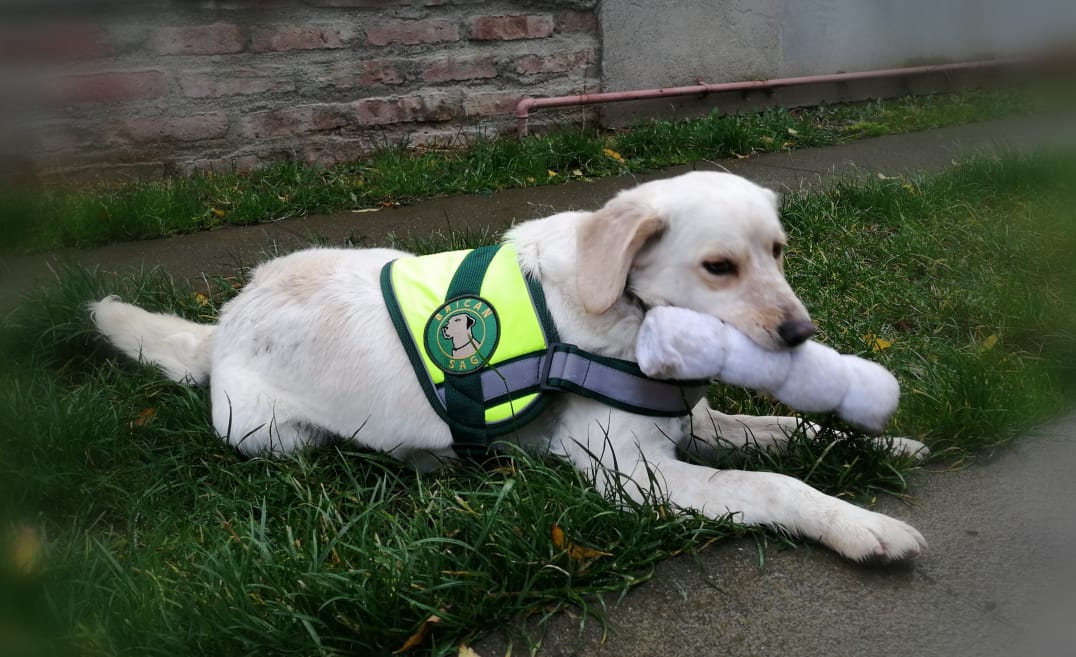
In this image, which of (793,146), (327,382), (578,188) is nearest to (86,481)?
(327,382)

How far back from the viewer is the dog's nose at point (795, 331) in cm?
236

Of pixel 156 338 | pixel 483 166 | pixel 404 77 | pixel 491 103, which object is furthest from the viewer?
pixel 491 103

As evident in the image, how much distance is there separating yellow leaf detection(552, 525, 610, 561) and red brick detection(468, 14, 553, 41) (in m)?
4.96

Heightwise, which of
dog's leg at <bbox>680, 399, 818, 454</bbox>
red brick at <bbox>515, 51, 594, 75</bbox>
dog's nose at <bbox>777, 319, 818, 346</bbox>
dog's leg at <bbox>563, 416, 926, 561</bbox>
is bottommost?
dog's leg at <bbox>680, 399, 818, 454</bbox>

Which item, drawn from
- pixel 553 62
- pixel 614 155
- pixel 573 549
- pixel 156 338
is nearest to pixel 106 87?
pixel 573 549

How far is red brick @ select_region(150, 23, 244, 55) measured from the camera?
674 millimetres

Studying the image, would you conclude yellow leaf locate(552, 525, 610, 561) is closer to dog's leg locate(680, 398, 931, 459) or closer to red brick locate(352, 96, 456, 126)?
dog's leg locate(680, 398, 931, 459)

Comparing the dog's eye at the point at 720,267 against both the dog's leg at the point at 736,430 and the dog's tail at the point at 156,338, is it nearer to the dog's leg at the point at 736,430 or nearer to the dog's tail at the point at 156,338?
the dog's leg at the point at 736,430

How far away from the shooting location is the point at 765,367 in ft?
7.79

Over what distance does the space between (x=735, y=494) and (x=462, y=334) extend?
98 centimetres

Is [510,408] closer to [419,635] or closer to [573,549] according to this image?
[573,549]

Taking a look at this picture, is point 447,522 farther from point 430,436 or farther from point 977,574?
point 977,574

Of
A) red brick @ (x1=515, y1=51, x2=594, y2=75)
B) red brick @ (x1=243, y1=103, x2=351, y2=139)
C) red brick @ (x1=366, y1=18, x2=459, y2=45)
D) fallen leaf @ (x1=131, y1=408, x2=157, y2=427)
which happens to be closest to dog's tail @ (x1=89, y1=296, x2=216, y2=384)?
fallen leaf @ (x1=131, y1=408, x2=157, y2=427)

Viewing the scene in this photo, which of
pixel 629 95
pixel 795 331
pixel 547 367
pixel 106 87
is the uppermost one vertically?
pixel 106 87
